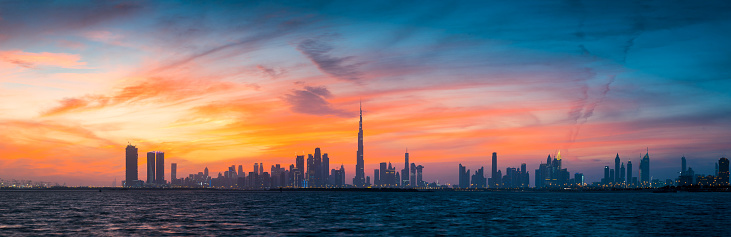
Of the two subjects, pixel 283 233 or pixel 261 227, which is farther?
pixel 261 227

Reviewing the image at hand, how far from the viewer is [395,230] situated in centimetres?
7181

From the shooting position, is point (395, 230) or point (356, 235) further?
point (395, 230)

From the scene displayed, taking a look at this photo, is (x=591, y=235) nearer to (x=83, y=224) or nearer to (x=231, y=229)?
(x=231, y=229)

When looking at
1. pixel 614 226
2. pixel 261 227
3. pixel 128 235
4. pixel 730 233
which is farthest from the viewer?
pixel 614 226

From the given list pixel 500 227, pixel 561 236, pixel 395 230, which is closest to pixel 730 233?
pixel 561 236

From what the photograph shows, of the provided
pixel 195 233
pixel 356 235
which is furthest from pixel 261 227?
pixel 356 235

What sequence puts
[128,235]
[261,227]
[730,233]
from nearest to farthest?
1. [128,235]
2. [730,233]
3. [261,227]

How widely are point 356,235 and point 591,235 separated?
90.6 ft

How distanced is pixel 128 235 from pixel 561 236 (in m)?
49.0

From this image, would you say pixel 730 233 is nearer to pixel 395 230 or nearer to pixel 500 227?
pixel 500 227

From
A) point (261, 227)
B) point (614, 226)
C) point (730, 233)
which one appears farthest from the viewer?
point (614, 226)

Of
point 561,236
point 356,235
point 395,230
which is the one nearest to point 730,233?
point 561,236

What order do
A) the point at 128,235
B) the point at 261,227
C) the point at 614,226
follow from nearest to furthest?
the point at 128,235, the point at 261,227, the point at 614,226

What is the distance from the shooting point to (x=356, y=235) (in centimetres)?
6475
